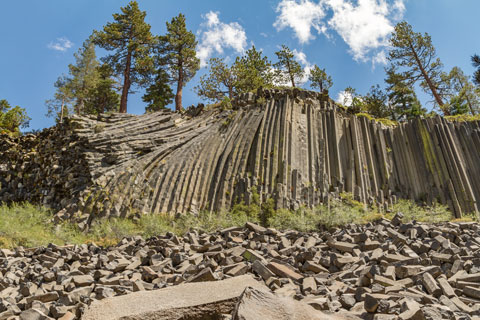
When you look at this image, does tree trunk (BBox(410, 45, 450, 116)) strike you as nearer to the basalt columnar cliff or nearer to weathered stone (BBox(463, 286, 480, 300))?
the basalt columnar cliff

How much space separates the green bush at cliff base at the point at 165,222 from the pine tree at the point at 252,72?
14.1 m

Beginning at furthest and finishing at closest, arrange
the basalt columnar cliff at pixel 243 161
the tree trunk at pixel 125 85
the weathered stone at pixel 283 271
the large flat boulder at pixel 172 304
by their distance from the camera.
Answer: the tree trunk at pixel 125 85, the basalt columnar cliff at pixel 243 161, the weathered stone at pixel 283 271, the large flat boulder at pixel 172 304

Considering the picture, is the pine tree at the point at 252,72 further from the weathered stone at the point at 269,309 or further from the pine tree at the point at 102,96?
the weathered stone at the point at 269,309

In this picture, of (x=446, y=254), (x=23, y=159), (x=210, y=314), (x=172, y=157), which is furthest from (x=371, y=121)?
(x=23, y=159)

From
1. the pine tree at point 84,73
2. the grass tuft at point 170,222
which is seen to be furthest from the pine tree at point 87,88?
the grass tuft at point 170,222

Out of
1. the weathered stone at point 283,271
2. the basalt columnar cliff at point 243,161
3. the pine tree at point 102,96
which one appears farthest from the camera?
the pine tree at point 102,96

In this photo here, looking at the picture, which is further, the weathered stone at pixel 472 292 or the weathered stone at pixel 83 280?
the weathered stone at pixel 83 280

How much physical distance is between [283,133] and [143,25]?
16589 mm

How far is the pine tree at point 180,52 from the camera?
80.4 ft

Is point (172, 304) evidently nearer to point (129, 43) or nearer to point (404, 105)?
point (129, 43)

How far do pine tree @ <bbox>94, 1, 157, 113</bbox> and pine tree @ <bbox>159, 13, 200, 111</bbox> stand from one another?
1230mm

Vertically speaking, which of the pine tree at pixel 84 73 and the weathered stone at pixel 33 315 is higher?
the pine tree at pixel 84 73

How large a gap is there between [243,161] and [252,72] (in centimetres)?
1458

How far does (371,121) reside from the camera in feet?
52.1
